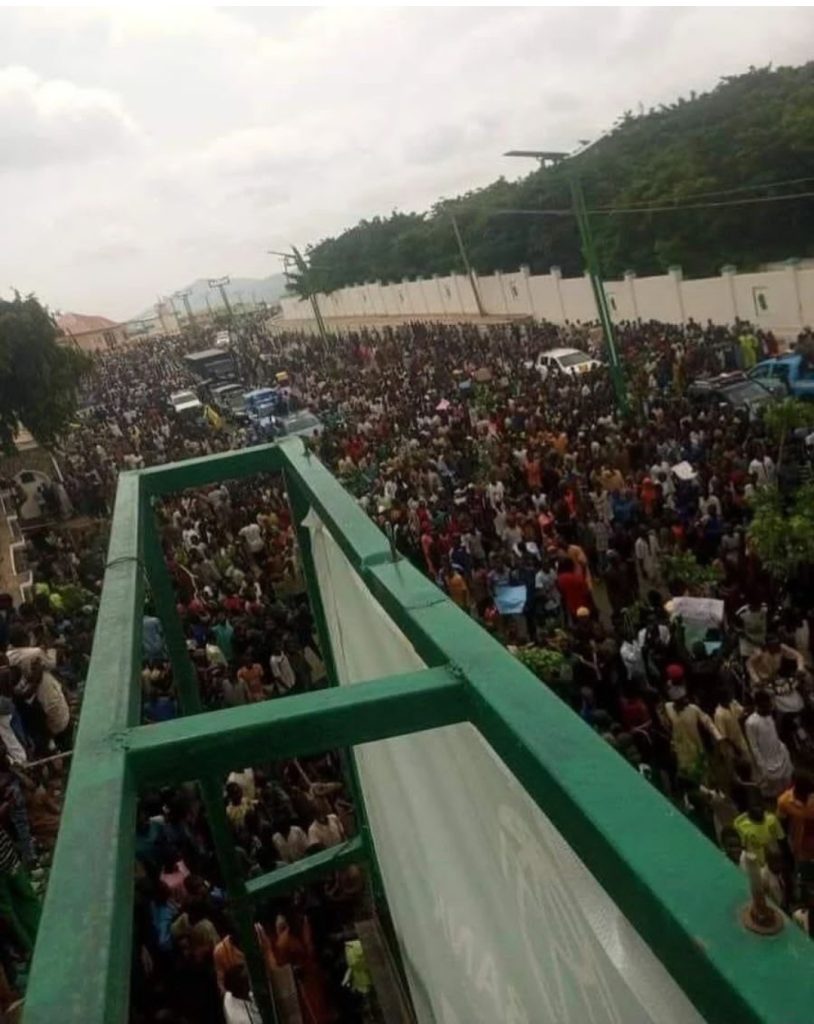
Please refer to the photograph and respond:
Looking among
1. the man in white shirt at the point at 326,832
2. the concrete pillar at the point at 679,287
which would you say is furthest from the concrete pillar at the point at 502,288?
the man in white shirt at the point at 326,832

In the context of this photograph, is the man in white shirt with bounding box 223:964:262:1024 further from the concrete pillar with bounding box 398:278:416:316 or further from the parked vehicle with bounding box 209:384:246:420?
the concrete pillar with bounding box 398:278:416:316

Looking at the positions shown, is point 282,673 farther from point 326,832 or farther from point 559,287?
point 559,287

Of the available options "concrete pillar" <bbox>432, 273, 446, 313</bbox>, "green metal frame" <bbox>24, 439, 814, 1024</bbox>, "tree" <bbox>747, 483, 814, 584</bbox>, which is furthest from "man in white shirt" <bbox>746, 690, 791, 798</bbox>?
"concrete pillar" <bbox>432, 273, 446, 313</bbox>

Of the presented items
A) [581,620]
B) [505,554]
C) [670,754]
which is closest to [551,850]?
[670,754]

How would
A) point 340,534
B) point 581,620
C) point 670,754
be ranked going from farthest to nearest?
1. point 581,620
2. point 670,754
3. point 340,534

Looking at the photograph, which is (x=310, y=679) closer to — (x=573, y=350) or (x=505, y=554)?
(x=505, y=554)

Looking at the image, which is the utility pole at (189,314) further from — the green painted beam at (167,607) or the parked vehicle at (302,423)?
the green painted beam at (167,607)
